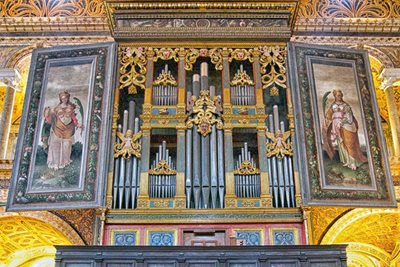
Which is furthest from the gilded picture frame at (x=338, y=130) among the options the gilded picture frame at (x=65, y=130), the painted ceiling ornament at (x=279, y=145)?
the gilded picture frame at (x=65, y=130)

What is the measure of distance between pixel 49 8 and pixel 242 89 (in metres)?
7.08

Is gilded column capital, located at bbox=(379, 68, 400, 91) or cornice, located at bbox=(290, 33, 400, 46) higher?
cornice, located at bbox=(290, 33, 400, 46)

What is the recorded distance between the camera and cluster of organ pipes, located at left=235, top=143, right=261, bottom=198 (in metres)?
15.1

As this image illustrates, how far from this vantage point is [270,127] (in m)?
16.0

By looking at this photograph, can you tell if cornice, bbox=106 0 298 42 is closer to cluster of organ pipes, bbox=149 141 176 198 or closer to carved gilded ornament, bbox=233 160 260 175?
cluster of organ pipes, bbox=149 141 176 198

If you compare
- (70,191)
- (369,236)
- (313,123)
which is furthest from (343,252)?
(369,236)

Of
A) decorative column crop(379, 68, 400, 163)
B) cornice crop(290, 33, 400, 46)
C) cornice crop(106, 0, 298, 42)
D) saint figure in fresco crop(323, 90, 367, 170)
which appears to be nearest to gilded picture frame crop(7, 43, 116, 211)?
cornice crop(106, 0, 298, 42)

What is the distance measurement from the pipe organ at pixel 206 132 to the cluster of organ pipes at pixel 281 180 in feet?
0.08

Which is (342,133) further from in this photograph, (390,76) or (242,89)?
(390,76)

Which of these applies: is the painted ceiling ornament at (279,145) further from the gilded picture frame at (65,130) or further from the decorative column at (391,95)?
the gilded picture frame at (65,130)

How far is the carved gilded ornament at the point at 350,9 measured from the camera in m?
19.3

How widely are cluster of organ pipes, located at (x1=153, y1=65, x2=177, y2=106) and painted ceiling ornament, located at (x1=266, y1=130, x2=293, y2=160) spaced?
2835mm

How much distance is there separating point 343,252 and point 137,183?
17.5 ft

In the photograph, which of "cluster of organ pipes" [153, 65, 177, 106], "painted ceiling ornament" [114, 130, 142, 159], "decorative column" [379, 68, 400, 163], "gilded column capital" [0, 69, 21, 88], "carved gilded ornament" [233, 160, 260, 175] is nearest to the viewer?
"carved gilded ornament" [233, 160, 260, 175]
